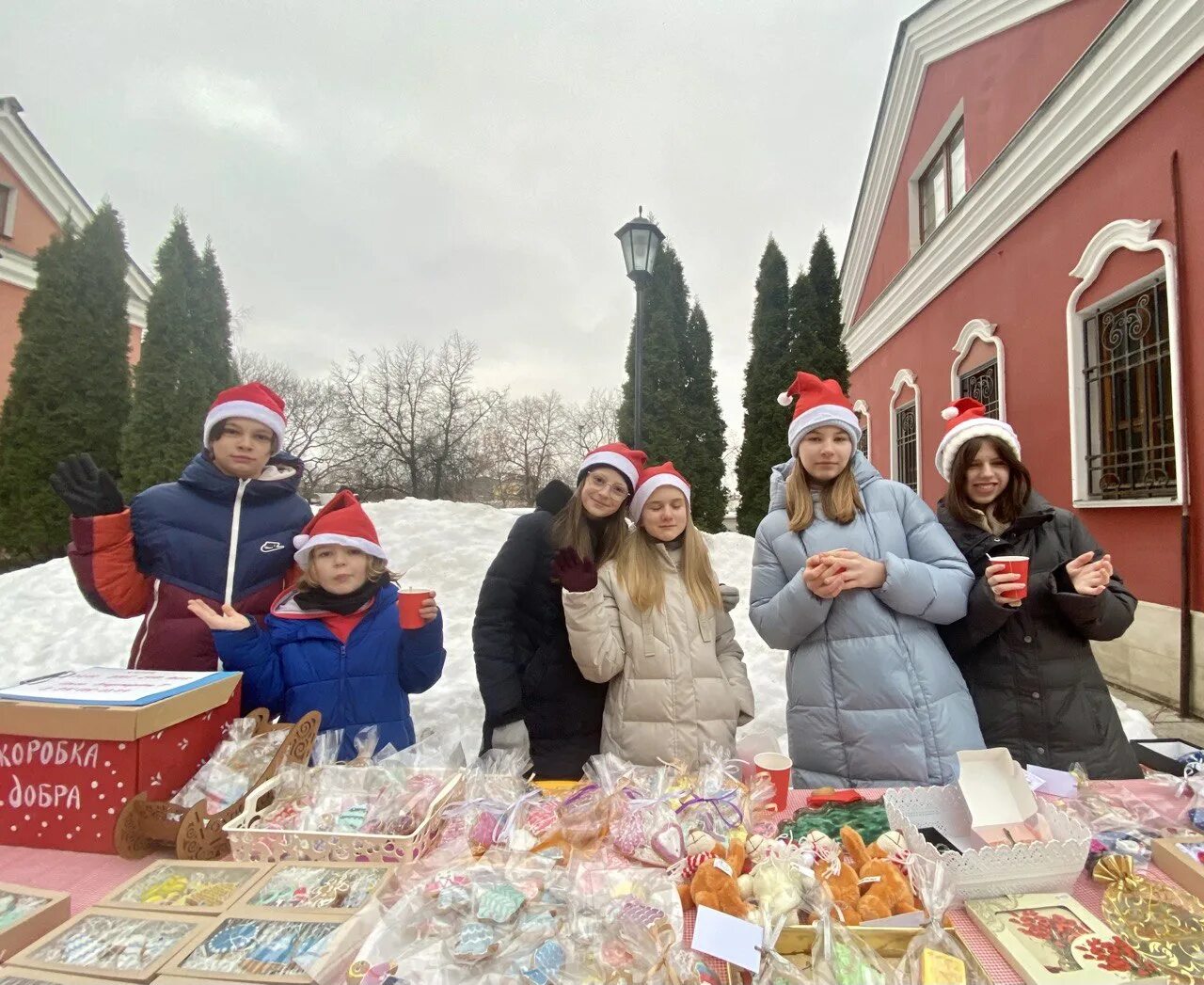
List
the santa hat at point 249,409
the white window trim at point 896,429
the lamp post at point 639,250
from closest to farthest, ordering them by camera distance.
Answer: the santa hat at point 249,409
the lamp post at point 639,250
the white window trim at point 896,429

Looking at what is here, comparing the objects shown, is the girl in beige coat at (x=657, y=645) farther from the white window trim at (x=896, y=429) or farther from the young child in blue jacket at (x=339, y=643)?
the white window trim at (x=896, y=429)

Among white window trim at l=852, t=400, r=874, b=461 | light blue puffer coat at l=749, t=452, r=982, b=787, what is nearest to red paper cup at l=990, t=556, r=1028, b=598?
light blue puffer coat at l=749, t=452, r=982, b=787

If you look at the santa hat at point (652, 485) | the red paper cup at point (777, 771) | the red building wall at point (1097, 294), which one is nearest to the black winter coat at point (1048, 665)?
the red paper cup at point (777, 771)

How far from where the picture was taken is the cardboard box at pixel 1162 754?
2389 mm

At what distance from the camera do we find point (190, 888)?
125 cm

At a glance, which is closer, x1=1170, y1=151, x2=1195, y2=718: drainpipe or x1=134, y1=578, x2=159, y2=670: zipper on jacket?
x1=134, y1=578, x2=159, y2=670: zipper on jacket

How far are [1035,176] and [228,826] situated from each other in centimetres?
990

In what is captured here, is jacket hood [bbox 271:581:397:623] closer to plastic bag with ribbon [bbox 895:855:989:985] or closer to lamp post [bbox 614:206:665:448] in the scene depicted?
plastic bag with ribbon [bbox 895:855:989:985]

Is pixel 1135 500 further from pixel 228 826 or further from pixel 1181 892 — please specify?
pixel 228 826

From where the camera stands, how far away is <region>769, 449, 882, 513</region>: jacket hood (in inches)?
95.1

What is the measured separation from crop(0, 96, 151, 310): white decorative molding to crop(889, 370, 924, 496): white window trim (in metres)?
16.9

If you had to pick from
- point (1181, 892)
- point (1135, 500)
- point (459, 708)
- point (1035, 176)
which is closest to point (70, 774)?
point (1181, 892)

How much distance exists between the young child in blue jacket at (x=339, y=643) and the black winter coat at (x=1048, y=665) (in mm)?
2027

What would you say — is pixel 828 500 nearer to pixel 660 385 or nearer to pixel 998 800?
pixel 998 800
